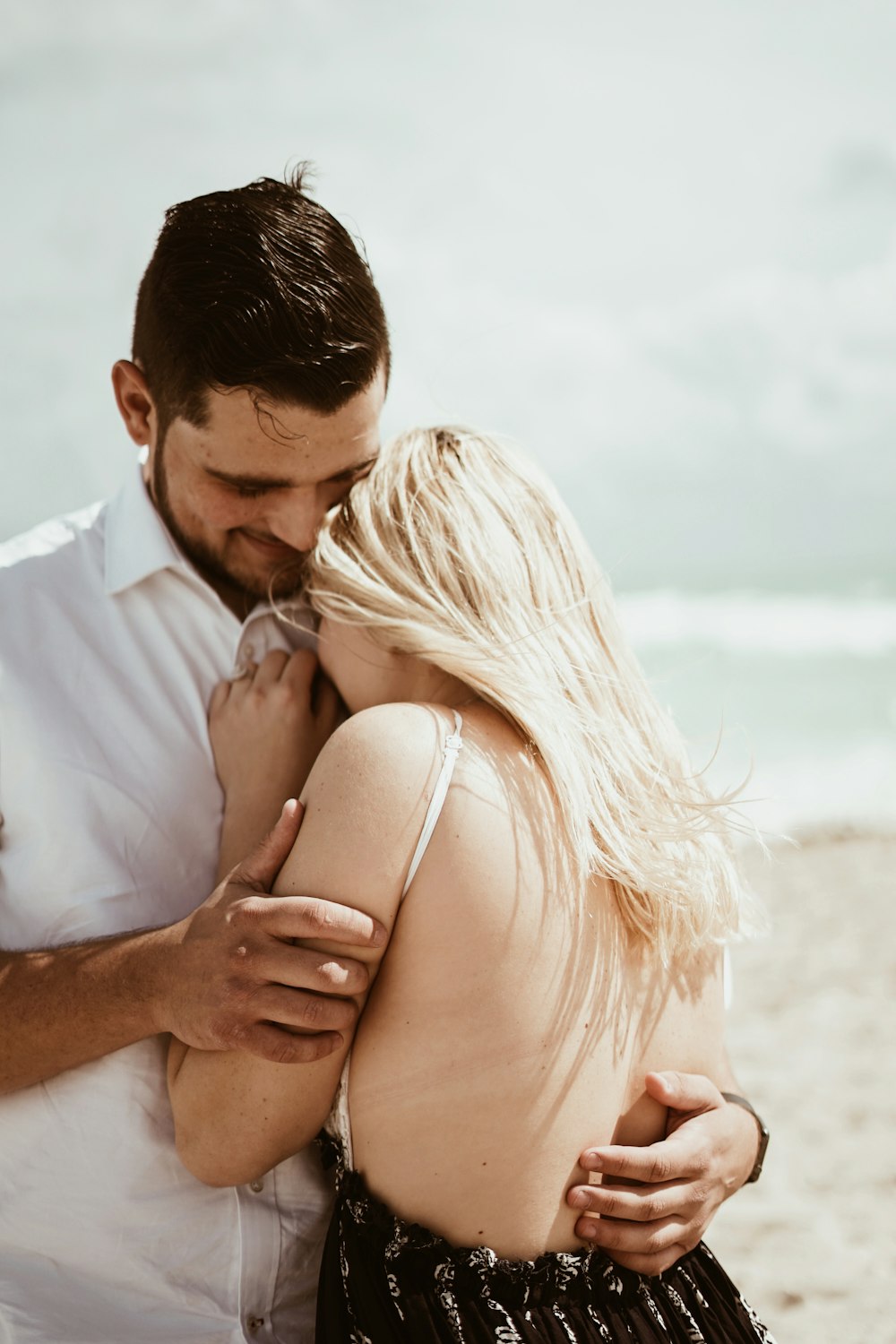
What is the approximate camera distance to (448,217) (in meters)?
34.4

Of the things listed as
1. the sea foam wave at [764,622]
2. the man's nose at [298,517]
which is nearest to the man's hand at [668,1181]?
the man's nose at [298,517]

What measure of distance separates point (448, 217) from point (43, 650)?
35006 mm

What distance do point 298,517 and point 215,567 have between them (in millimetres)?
247

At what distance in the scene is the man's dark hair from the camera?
86.7 inches

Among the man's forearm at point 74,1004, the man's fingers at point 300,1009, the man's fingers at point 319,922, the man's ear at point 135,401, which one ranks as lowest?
the man's forearm at point 74,1004

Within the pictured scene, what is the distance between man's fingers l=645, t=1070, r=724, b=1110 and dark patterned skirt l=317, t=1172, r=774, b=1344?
0.90ft

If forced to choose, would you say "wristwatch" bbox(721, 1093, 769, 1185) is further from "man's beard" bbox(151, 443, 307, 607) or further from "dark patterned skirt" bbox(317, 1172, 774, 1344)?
"man's beard" bbox(151, 443, 307, 607)

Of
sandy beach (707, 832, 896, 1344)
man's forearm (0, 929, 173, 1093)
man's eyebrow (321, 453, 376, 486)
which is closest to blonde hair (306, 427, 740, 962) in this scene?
man's eyebrow (321, 453, 376, 486)

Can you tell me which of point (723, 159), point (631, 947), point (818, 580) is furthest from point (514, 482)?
point (723, 159)

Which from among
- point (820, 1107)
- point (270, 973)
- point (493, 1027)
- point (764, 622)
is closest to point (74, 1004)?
point (270, 973)

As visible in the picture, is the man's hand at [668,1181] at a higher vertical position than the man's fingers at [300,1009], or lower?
lower

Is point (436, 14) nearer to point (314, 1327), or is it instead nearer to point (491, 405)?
point (491, 405)

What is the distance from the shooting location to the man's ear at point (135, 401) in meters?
2.47

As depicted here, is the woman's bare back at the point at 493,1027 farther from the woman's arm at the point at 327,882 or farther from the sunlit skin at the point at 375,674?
the sunlit skin at the point at 375,674
